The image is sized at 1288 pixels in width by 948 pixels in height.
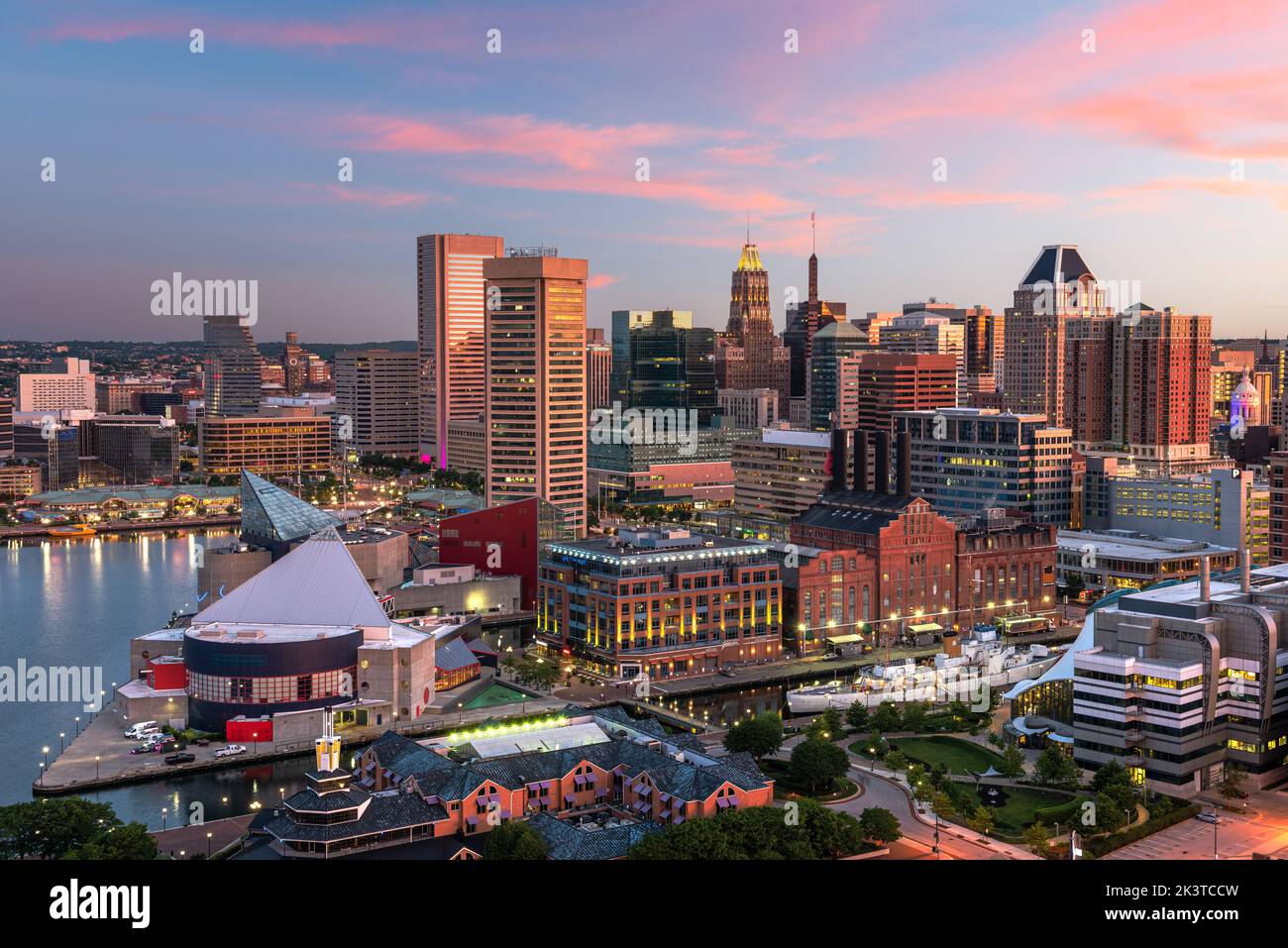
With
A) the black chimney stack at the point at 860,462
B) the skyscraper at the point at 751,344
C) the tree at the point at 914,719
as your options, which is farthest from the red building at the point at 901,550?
the skyscraper at the point at 751,344

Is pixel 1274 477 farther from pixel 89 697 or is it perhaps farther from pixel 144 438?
pixel 144 438

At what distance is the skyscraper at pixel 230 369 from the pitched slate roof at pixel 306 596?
89.4 meters

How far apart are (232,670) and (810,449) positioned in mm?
33893

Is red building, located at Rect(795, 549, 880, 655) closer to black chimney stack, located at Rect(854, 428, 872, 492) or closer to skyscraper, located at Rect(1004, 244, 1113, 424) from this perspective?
black chimney stack, located at Rect(854, 428, 872, 492)

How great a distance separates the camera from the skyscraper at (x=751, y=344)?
385ft

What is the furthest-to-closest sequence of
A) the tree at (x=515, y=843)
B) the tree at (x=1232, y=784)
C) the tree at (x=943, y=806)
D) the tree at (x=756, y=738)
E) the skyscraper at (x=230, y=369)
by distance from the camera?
1. the skyscraper at (x=230, y=369)
2. the tree at (x=756, y=738)
3. the tree at (x=1232, y=784)
4. the tree at (x=943, y=806)
5. the tree at (x=515, y=843)

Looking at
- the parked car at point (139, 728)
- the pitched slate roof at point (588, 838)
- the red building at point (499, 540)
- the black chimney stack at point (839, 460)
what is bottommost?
the parked car at point (139, 728)

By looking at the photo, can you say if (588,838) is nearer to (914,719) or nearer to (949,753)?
(949,753)

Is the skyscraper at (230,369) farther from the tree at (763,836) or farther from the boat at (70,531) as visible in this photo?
the tree at (763,836)

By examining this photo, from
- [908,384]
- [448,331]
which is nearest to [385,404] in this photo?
[448,331]

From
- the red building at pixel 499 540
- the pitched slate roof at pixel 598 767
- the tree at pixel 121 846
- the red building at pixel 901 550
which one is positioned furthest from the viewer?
the red building at pixel 499 540

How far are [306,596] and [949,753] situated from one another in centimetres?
1377
